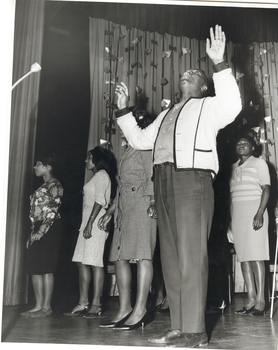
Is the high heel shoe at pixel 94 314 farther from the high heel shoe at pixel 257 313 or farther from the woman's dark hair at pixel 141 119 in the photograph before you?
the woman's dark hair at pixel 141 119

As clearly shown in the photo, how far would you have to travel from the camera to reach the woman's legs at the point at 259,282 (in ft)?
9.66

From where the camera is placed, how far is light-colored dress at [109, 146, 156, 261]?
247 centimetres

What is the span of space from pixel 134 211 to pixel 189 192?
1.75ft

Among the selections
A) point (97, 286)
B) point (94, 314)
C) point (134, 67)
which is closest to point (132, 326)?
point (94, 314)

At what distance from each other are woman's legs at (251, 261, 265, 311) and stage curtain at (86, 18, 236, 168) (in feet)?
6.06

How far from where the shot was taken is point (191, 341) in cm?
195

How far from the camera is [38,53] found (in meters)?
2.82

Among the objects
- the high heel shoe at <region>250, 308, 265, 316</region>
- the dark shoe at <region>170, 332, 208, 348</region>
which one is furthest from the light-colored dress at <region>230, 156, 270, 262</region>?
the dark shoe at <region>170, 332, 208, 348</region>

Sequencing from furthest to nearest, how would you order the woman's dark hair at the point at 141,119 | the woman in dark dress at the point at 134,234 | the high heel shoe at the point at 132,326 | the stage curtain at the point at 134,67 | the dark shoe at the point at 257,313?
the stage curtain at the point at 134,67
the dark shoe at the point at 257,313
the woman's dark hair at the point at 141,119
the woman in dark dress at the point at 134,234
the high heel shoe at the point at 132,326

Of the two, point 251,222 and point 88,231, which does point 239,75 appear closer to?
point 251,222

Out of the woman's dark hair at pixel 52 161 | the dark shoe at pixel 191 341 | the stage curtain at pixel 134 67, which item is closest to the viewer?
the dark shoe at pixel 191 341

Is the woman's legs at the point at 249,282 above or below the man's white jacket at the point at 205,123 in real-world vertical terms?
below

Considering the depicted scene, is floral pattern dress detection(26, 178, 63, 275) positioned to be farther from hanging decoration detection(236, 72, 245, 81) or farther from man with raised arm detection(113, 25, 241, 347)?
hanging decoration detection(236, 72, 245, 81)

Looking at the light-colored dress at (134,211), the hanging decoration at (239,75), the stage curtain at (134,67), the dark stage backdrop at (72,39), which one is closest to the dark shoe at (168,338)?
the light-colored dress at (134,211)
